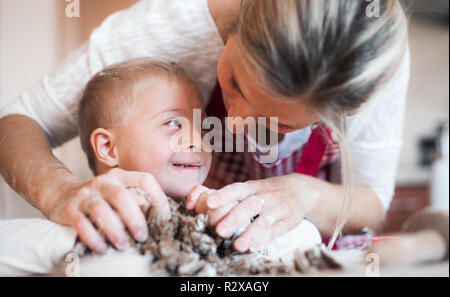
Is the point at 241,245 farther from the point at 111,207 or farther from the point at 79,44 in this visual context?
the point at 79,44

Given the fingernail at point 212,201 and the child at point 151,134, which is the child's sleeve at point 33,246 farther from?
the fingernail at point 212,201

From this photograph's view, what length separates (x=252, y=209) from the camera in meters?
0.40

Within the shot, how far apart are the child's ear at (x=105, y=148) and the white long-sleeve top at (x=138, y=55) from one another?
74 mm

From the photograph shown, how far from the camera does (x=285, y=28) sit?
1.17ft

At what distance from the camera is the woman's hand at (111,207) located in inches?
13.9

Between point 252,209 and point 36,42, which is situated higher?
point 36,42

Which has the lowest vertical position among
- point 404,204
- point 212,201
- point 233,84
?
point 404,204

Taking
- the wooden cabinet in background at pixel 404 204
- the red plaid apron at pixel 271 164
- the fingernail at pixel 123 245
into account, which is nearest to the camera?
the fingernail at pixel 123 245

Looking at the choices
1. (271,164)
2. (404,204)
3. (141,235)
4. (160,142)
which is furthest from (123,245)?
(404,204)

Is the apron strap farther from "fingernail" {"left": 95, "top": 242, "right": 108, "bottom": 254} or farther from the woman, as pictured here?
"fingernail" {"left": 95, "top": 242, "right": 108, "bottom": 254}

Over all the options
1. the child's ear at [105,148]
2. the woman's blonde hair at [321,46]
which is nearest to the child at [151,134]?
the child's ear at [105,148]

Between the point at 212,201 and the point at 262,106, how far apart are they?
120 millimetres
